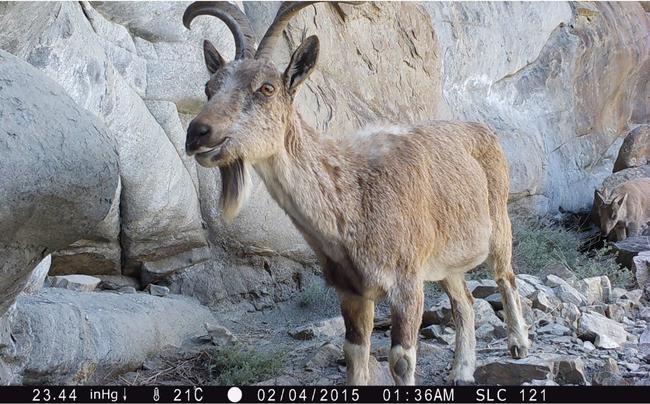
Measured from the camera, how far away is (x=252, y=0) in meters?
8.12

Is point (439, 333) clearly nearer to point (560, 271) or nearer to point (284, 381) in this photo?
point (284, 381)

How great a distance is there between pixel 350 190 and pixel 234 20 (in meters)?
1.14

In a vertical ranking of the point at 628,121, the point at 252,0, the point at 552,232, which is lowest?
the point at 552,232

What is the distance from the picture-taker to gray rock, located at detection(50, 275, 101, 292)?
6207 mm

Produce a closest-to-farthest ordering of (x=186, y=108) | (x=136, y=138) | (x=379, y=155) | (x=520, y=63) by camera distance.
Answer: (x=379, y=155)
(x=136, y=138)
(x=186, y=108)
(x=520, y=63)

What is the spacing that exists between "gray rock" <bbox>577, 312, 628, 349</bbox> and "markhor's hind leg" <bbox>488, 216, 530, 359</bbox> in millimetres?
519

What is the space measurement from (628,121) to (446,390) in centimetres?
1280

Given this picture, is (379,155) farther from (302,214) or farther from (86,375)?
(86,375)

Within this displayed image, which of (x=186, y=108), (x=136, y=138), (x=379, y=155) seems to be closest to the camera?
(x=379, y=155)

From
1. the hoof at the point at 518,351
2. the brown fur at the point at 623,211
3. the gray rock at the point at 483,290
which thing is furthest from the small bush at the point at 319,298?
the brown fur at the point at 623,211

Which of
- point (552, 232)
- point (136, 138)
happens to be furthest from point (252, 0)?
point (552, 232)

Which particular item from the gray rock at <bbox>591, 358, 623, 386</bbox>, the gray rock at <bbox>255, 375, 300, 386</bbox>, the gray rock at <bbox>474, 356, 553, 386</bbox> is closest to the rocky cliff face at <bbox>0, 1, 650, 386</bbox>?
the gray rock at <bbox>255, 375, 300, 386</bbox>

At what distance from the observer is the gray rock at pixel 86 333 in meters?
4.84

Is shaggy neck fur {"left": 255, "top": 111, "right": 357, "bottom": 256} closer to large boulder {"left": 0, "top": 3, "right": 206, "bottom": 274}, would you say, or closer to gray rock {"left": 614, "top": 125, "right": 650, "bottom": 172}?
large boulder {"left": 0, "top": 3, "right": 206, "bottom": 274}
